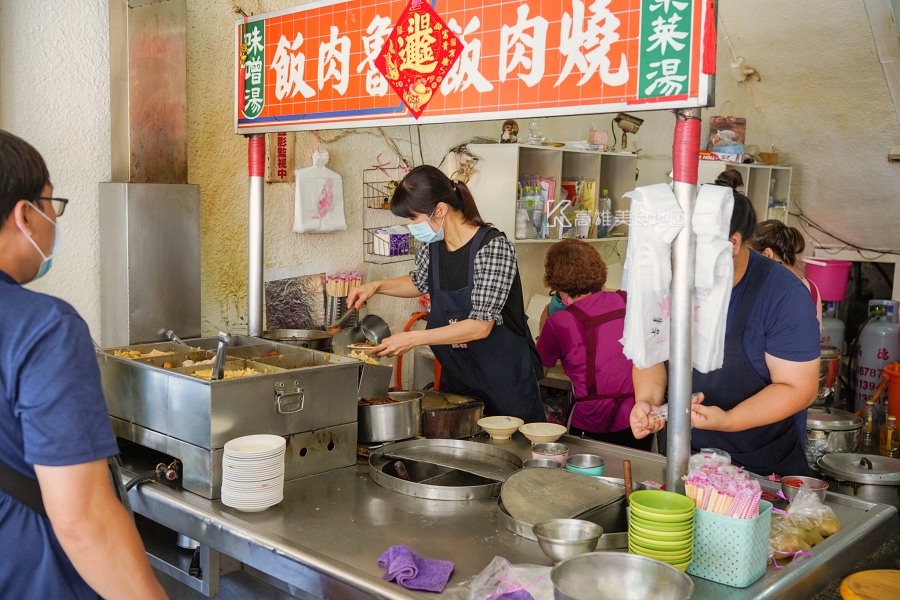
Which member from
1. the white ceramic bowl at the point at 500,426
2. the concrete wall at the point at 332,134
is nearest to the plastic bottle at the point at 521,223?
the concrete wall at the point at 332,134

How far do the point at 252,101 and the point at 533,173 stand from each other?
231 cm

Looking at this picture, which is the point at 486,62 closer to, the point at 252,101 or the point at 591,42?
the point at 591,42

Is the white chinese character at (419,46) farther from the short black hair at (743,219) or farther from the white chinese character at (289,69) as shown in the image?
the short black hair at (743,219)

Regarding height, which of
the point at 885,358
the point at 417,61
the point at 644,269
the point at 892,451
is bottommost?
the point at 892,451

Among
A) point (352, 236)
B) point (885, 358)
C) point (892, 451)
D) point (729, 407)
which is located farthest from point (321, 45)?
point (885, 358)

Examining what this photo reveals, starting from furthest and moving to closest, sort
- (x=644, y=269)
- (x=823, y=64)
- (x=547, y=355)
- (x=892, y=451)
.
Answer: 1. (x=823, y=64)
2. (x=892, y=451)
3. (x=547, y=355)
4. (x=644, y=269)

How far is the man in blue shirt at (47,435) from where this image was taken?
1327mm

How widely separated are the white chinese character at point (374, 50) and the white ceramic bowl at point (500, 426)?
3.81 feet

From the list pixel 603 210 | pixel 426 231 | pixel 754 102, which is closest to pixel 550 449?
pixel 426 231

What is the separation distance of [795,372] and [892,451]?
3.09 meters

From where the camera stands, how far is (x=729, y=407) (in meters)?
2.46

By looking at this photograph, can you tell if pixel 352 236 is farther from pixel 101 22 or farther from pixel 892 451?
pixel 892 451

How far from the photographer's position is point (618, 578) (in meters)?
1.61

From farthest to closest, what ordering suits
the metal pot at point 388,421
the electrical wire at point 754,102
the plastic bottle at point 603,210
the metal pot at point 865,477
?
the electrical wire at point 754,102 → the plastic bottle at point 603,210 → the metal pot at point 865,477 → the metal pot at point 388,421
